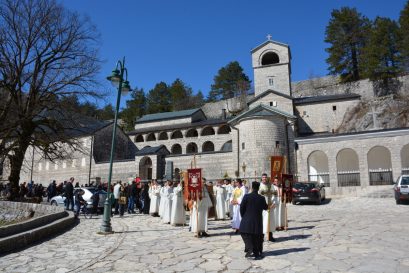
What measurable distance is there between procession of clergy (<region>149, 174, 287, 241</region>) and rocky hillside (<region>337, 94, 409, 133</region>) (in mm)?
24125

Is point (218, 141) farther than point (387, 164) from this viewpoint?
Yes

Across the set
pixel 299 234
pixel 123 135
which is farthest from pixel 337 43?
pixel 299 234

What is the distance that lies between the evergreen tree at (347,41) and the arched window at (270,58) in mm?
13537

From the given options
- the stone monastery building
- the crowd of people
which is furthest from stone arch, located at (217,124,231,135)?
the crowd of people

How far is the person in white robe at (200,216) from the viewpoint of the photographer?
30.7 feet

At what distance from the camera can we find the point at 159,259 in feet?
21.7

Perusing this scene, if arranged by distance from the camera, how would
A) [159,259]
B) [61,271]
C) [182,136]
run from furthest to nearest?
[182,136], [159,259], [61,271]

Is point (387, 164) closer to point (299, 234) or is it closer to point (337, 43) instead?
point (299, 234)

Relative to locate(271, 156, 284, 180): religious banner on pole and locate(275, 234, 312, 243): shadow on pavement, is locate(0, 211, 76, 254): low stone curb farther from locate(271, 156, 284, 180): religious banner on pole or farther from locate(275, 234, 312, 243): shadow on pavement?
locate(271, 156, 284, 180): religious banner on pole

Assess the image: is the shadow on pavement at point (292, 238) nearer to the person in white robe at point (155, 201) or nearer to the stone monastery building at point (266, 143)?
the person in white robe at point (155, 201)

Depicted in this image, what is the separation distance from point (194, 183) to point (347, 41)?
157ft

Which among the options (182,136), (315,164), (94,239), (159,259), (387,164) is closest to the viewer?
(159,259)

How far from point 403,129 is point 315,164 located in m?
8.25

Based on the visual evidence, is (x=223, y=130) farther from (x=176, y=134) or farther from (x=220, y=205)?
(x=220, y=205)
